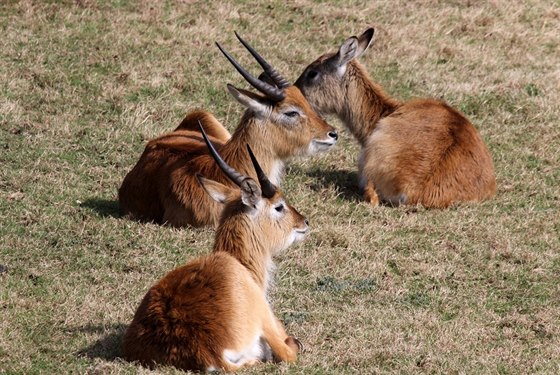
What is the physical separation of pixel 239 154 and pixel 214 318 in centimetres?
327

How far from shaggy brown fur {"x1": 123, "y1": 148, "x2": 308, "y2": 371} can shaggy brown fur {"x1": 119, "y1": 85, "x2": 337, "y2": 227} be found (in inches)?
86.1

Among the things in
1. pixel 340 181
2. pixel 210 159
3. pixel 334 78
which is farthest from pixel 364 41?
pixel 210 159

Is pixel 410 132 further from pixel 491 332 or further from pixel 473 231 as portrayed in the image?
pixel 491 332

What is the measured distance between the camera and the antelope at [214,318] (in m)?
5.95

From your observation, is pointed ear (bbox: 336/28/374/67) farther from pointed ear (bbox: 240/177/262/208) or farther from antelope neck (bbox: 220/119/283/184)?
pointed ear (bbox: 240/177/262/208)

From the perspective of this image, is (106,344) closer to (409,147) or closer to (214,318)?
(214,318)

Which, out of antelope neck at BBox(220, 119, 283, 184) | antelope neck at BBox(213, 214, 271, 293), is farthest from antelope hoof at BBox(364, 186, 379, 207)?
antelope neck at BBox(213, 214, 271, 293)

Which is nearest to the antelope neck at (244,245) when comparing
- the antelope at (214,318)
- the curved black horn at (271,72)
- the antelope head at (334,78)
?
the antelope at (214,318)

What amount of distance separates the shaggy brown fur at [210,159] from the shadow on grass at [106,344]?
6.79 ft

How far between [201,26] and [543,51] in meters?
4.17

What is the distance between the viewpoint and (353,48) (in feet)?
36.7

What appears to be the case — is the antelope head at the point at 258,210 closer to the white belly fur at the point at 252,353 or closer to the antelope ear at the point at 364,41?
the white belly fur at the point at 252,353

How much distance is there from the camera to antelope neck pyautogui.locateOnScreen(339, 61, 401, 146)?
11.0 m

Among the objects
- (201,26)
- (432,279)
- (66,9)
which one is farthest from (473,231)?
(66,9)
